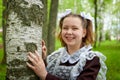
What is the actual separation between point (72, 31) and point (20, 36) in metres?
0.55

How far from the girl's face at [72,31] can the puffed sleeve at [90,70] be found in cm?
27

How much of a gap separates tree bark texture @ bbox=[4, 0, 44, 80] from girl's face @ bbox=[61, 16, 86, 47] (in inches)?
14.8

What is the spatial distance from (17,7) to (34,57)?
0.47 meters

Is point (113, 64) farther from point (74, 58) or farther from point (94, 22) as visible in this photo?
point (74, 58)

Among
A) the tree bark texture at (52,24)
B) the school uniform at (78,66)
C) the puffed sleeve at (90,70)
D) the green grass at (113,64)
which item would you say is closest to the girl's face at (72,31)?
the school uniform at (78,66)

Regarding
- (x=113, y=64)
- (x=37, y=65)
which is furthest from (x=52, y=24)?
(x=37, y=65)

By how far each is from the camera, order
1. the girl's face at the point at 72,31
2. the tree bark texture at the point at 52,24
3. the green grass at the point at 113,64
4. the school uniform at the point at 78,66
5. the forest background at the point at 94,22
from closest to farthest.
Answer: the school uniform at the point at 78,66, the girl's face at the point at 72,31, the green grass at the point at 113,64, the forest background at the point at 94,22, the tree bark texture at the point at 52,24

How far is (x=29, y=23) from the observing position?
309 centimetres

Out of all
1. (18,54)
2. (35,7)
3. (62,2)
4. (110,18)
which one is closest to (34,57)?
(18,54)

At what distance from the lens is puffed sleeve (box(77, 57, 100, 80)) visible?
3.14 m

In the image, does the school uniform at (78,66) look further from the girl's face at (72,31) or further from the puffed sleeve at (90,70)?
the girl's face at (72,31)

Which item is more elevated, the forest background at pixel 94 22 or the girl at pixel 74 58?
the girl at pixel 74 58

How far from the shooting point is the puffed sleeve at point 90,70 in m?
3.14

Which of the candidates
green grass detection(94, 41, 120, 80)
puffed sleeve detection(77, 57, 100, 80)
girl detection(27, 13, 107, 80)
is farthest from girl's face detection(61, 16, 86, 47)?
green grass detection(94, 41, 120, 80)
